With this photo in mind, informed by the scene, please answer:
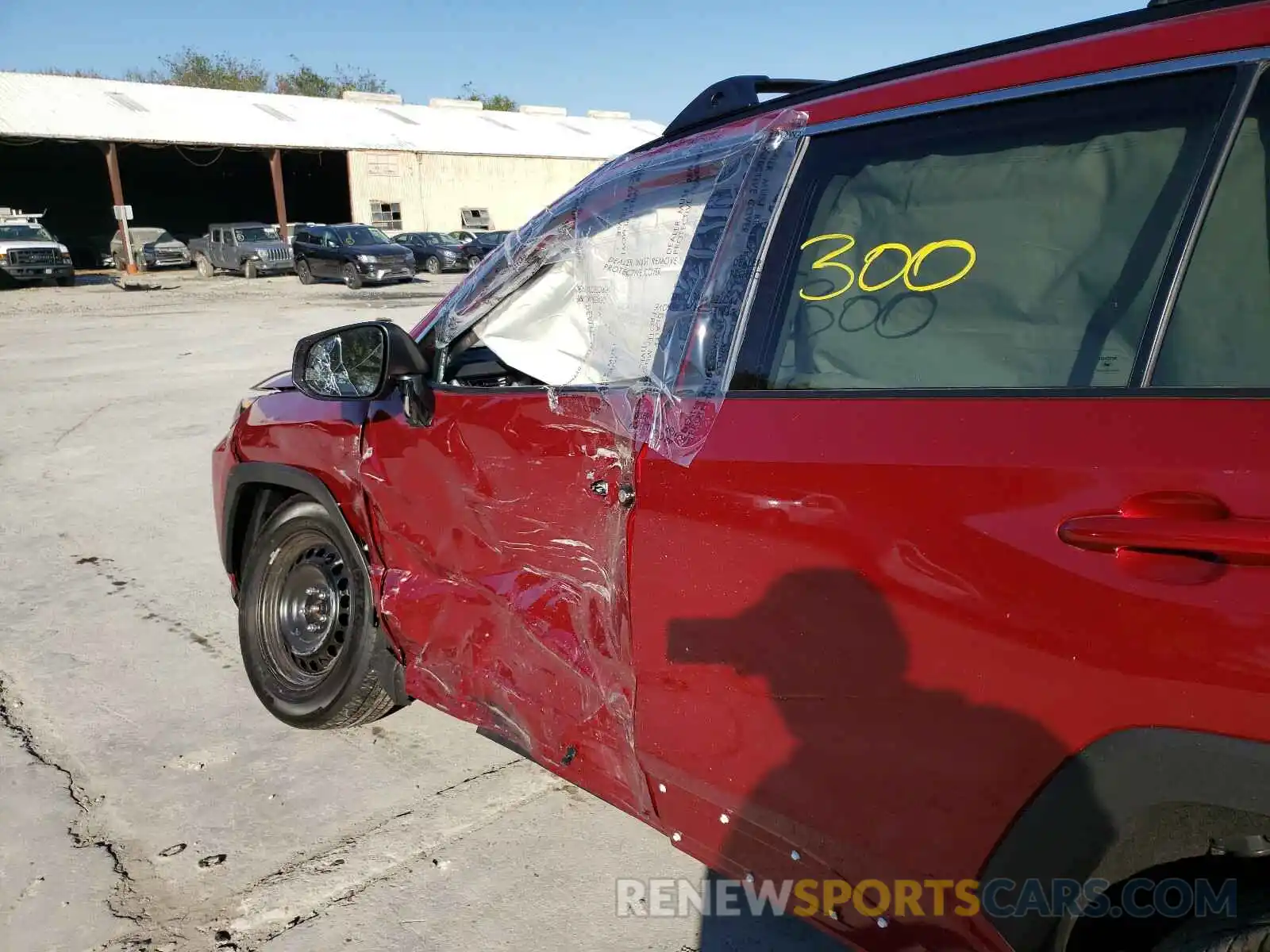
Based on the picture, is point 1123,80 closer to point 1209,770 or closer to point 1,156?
point 1209,770

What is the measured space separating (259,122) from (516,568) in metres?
38.9

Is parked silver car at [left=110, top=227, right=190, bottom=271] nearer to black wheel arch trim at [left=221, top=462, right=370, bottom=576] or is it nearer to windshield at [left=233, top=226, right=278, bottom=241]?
windshield at [left=233, top=226, right=278, bottom=241]

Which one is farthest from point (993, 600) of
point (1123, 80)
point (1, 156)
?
point (1, 156)

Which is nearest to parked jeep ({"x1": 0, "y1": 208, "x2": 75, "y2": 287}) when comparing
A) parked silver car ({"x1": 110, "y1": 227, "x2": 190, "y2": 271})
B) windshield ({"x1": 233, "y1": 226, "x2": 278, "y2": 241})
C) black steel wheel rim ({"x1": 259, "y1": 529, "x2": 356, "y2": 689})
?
parked silver car ({"x1": 110, "y1": 227, "x2": 190, "y2": 271})

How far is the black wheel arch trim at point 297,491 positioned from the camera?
314 centimetres

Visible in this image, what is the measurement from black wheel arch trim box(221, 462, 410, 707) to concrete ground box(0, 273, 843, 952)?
405 mm

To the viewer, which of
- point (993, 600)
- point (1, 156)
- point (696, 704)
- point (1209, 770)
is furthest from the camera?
point (1, 156)

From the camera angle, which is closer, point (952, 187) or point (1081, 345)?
point (1081, 345)

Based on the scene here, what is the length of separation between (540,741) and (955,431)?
1.44 metres

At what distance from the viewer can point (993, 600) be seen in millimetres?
1579

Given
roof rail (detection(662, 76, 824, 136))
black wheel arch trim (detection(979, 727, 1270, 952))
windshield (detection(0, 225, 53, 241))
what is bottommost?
windshield (detection(0, 225, 53, 241))

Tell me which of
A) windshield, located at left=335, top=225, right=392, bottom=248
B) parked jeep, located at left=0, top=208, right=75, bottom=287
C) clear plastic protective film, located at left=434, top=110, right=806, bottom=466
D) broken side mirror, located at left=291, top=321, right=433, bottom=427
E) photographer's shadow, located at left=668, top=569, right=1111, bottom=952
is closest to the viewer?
photographer's shadow, located at left=668, top=569, right=1111, bottom=952

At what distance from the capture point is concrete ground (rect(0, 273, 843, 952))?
2.61 m

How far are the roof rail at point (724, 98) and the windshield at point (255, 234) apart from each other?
31.1 meters
